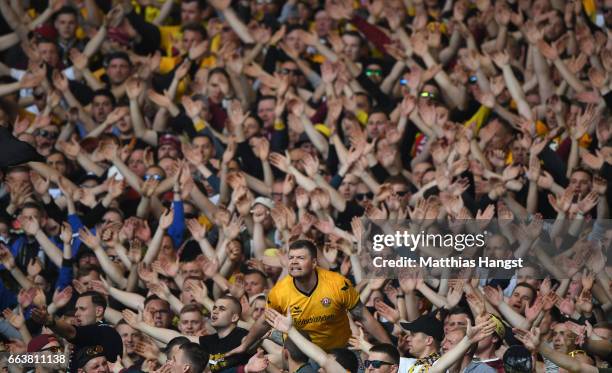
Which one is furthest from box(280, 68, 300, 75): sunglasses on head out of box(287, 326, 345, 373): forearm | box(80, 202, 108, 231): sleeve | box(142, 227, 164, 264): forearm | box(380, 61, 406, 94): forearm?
box(287, 326, 345, 373): forearm

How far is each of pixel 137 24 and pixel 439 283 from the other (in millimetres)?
5997

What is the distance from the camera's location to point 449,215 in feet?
43.5

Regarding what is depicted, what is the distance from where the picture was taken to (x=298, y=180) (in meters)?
14.2

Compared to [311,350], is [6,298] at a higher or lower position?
lower

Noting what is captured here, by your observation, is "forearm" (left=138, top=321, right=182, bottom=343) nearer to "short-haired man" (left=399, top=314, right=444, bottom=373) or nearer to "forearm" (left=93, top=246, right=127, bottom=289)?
"forearm" (left=93, top=246, right=127, bottom=289)

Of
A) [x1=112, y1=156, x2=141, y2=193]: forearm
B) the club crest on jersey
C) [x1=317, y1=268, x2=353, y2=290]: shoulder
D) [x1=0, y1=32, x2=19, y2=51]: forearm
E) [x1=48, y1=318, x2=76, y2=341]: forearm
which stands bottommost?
[x1=112, y1=156, x2=141, y2=193]: forearm

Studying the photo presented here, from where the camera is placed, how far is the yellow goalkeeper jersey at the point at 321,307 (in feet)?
37.3

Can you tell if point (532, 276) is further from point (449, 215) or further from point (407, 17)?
point (407, 17)

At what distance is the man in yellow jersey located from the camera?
37.2 feet

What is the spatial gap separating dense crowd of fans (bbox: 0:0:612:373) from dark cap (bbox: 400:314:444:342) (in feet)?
0.08

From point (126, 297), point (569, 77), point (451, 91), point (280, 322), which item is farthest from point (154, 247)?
point (569, 77)

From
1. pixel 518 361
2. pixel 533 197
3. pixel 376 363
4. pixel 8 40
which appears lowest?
pixel 8 40

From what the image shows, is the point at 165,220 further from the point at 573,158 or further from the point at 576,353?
the point at 576,353

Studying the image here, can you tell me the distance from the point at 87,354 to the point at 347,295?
6.40 feet
